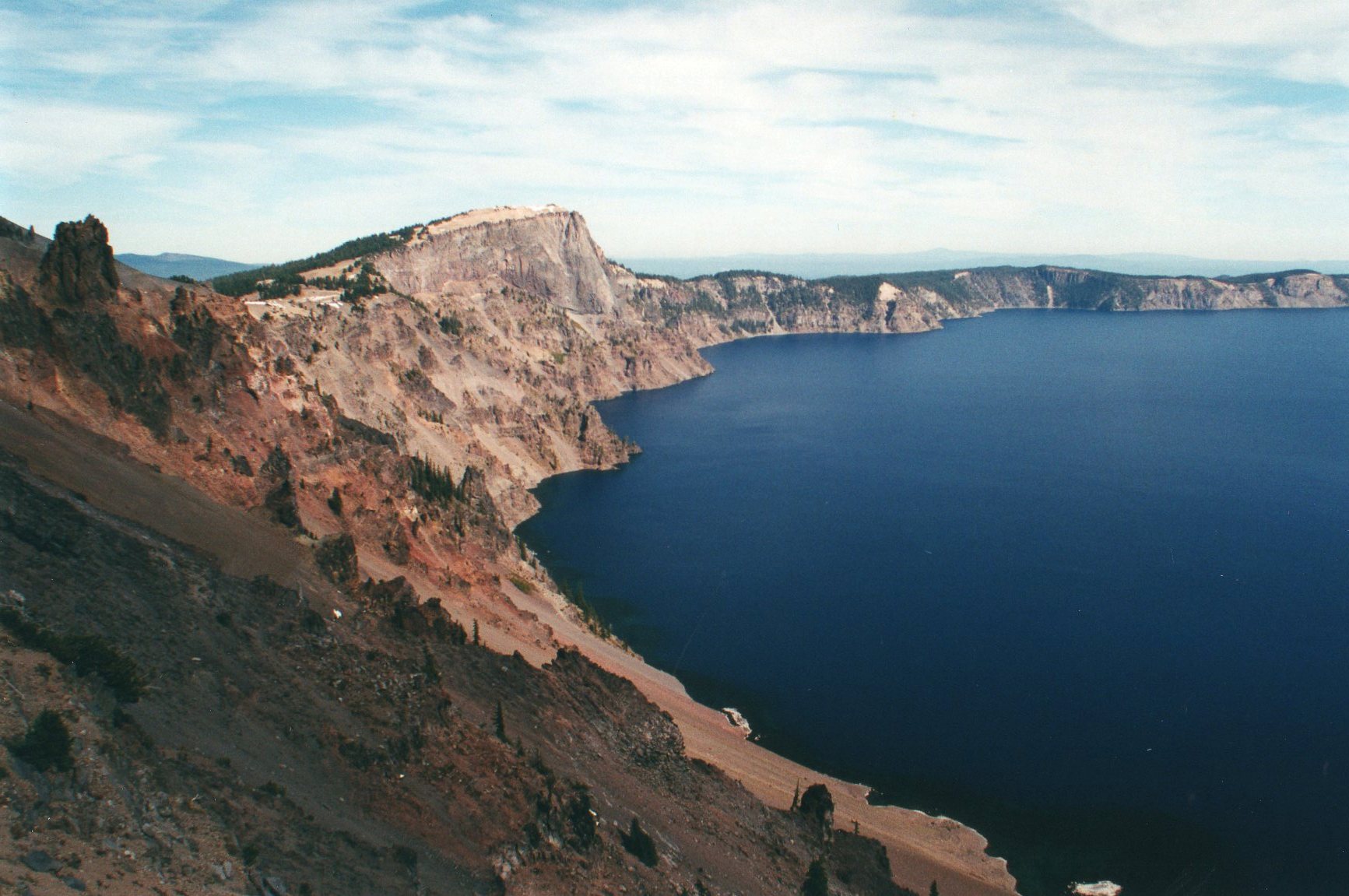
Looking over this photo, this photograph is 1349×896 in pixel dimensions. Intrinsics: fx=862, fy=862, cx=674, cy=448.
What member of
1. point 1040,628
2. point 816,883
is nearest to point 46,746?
point 816,883

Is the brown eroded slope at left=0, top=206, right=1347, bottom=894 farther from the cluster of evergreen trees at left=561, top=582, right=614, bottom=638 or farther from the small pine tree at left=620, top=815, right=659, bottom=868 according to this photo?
the small pine tree at left=620, top=815, right=659, bottom=868

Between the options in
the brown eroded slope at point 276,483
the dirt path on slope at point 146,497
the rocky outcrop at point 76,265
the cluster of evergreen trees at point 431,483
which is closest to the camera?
the dirt path on slope at point 146,497

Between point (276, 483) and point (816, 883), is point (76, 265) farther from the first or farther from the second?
point (816, 883)

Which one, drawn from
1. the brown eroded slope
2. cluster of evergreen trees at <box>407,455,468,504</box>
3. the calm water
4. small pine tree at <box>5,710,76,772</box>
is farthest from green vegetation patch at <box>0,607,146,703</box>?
cluster of evergreen trees at <box>407,455,468,504</box>

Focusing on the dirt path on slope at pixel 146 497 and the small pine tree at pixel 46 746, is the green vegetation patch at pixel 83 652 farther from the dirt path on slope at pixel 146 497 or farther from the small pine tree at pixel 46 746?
the dirt path on slope at pixel 146 497

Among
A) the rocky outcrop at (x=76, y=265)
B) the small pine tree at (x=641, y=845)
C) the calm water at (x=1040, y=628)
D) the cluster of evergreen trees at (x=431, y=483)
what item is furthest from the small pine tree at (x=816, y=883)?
the rocky outcrop at (x=76, y=265)

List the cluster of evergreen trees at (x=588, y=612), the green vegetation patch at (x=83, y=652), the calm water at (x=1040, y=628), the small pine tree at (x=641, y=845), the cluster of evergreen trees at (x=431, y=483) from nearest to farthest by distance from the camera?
the green vegetation patch at (x=83, y=652), the small pine tree at (x=641, y=845), the calm water at (x=1040, y=628), the cluster of evergreen trees at (x=588, y=612), the cluster of evergreen trees at (x=431, y=483)

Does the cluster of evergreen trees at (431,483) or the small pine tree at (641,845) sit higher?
the cluster of evergreen trees at (431,483)
